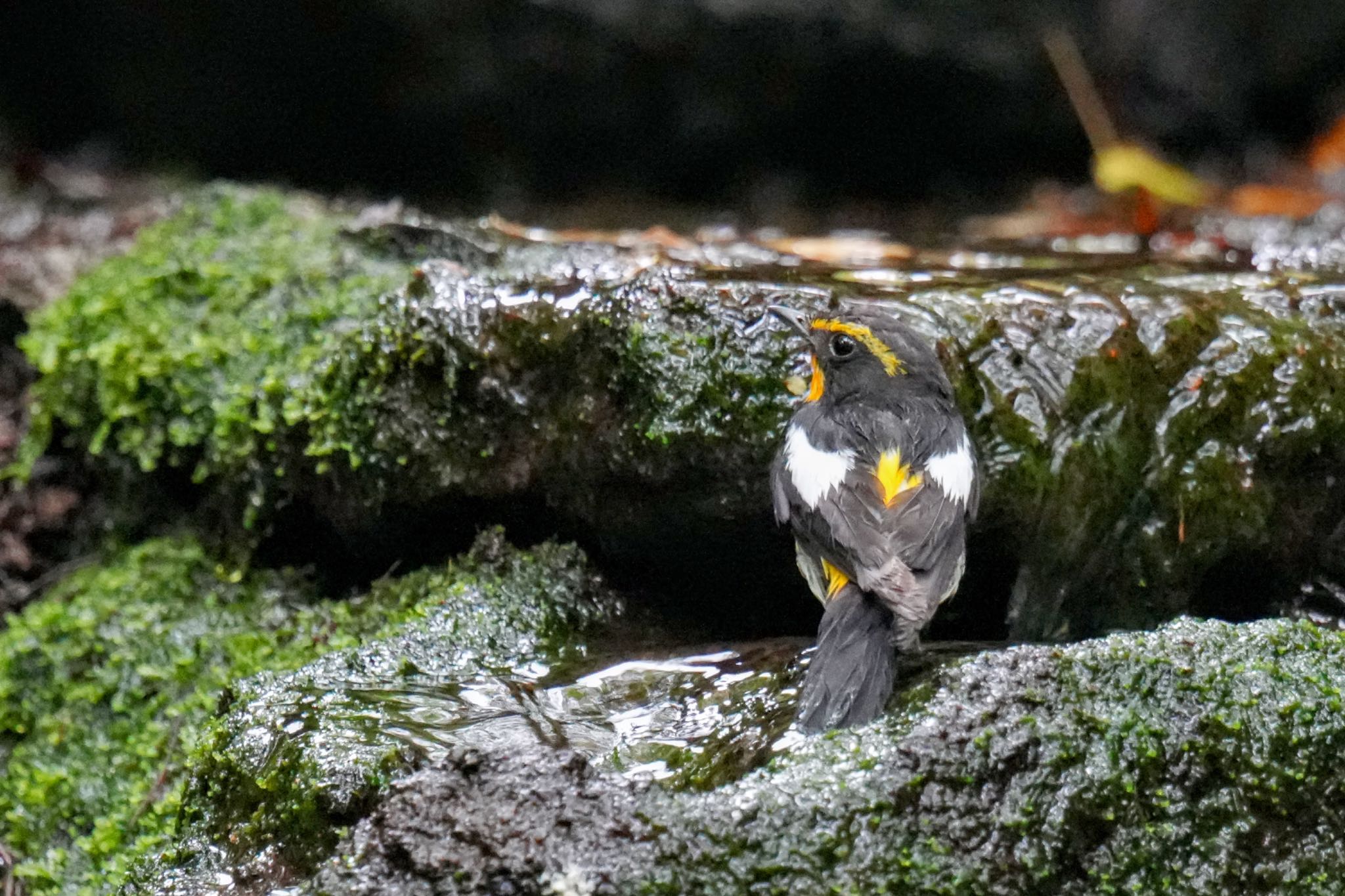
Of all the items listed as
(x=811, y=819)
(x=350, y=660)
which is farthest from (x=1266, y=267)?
(x=350, y=660)

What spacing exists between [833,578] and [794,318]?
3.16 ft

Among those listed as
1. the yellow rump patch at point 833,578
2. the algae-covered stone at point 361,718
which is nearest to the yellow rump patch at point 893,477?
the yellow rump patch at point 833,578

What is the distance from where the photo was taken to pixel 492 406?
4.41 m

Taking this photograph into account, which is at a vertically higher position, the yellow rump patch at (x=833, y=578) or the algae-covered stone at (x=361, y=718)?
the yellow rump patch at (x=833, y=578)

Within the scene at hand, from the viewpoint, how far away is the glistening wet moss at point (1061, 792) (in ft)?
9.27

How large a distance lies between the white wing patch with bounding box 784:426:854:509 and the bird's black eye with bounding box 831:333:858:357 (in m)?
0.32

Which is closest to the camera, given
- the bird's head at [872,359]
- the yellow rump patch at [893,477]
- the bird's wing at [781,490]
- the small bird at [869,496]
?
the small bird at [869,496]

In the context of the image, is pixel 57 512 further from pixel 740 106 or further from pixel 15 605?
pixel 740 106

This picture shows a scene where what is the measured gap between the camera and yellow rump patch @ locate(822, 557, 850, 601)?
3586 millimetres

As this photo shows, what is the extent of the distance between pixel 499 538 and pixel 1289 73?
747 centimetres

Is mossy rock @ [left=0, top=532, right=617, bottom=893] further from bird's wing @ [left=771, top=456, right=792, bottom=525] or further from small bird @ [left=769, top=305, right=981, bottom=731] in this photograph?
small bird @ [left=769, top=305, right=981, bottom=731]

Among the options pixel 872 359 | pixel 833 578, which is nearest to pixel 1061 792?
pixel 833 578

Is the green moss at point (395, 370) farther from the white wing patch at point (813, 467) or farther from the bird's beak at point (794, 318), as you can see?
the white wing patch at point (813, 467)

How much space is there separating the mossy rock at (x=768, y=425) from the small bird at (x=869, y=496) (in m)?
0.24
